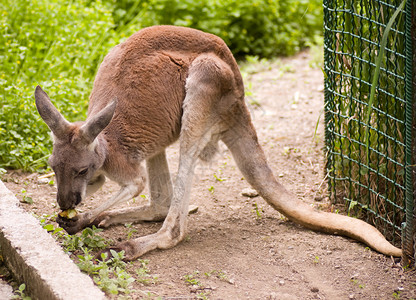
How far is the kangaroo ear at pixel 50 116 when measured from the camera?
394 centimetres

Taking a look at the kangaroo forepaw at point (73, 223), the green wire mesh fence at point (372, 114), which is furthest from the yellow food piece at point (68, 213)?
the green wire mesh fence at point (372, 114)

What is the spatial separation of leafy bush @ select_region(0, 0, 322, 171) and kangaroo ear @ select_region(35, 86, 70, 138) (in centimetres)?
155

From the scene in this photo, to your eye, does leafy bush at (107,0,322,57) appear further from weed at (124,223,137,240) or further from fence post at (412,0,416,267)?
fence post at (412,0,416,267)

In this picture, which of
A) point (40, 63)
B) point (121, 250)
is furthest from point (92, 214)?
point (40, 63)

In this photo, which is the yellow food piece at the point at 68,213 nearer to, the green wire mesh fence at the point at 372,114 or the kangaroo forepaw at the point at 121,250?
the kangaroo forepaw at the point at 121,250

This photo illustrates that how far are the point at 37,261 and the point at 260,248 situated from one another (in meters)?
1.54

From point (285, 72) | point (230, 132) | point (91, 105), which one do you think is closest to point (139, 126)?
point (91, 105)

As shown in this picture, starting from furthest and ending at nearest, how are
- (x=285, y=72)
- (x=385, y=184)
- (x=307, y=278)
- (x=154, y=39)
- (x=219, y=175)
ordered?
(x=285, y=72) < (x=219, y=175) < (x=154, y=39) < (x=385, y=184) < (x=307, y=278)

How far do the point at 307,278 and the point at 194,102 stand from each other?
1.41 m

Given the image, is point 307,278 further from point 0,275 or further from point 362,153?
point 0,275

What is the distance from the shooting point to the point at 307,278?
3.94 meters

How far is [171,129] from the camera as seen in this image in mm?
4547

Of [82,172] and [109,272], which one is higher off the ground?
[82,172]

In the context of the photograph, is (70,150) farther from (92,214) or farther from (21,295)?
(21,295)
